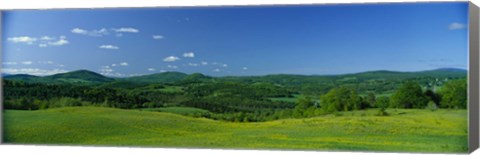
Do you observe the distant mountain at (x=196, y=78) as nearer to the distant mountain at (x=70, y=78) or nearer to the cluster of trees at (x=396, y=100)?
the distant mountain at (x=70, y=78)

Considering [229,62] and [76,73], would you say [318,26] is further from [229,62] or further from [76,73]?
[76,73]

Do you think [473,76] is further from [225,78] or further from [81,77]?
[81,77]

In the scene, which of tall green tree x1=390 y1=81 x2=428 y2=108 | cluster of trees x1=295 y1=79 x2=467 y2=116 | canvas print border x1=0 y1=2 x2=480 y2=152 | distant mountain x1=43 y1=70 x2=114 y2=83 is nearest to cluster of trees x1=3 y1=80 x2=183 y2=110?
distant mountain x1=43 y1=70 x2=114 y2=83

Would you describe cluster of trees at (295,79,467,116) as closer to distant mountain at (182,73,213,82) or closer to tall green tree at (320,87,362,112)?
tall green tree at (320,87,362,112)

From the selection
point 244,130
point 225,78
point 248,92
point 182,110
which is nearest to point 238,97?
point 248,92

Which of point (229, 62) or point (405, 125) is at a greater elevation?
point (229, 62)

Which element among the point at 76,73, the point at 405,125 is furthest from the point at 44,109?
the point at 405,125
